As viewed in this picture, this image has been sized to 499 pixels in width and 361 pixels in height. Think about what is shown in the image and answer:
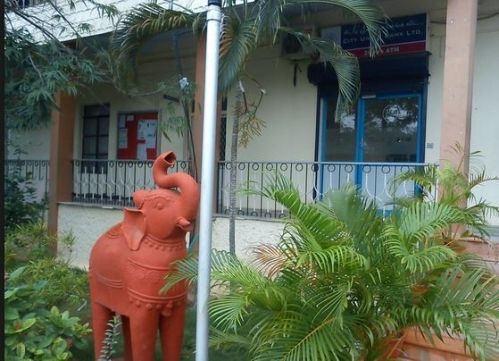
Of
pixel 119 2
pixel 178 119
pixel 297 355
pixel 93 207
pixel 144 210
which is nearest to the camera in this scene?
pixel 297 355

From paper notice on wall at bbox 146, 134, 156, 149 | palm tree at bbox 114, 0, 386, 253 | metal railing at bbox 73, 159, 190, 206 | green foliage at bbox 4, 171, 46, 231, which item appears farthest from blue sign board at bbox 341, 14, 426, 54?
green foliage at bbox 4, 171, 46, 231

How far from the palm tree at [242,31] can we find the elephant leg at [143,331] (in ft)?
8.50

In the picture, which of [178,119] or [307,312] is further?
[178,119]

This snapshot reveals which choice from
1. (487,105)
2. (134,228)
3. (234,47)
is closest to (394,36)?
(487,105)

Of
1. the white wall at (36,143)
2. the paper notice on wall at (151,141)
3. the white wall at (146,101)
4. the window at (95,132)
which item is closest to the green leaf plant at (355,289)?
the white wall at (146,101)

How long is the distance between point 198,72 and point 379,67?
273 centimetres

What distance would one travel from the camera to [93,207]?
9391 millimetres

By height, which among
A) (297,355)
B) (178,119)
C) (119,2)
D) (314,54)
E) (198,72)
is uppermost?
(119,2)

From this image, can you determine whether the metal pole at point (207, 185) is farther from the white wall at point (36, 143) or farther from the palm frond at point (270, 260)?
the white wall at point (36, 143)

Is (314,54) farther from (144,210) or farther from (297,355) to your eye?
(297,355)

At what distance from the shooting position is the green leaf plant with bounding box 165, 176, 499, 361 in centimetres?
287

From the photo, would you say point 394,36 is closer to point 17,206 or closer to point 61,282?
point 61,282

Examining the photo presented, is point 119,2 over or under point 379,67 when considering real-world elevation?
over

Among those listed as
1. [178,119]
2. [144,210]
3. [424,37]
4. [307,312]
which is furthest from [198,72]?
[307,312]
